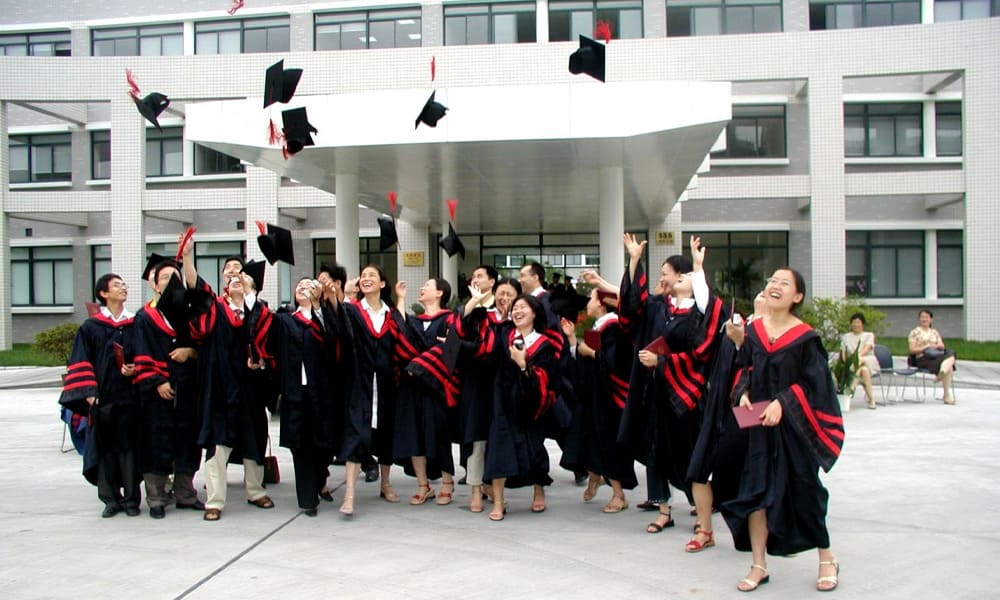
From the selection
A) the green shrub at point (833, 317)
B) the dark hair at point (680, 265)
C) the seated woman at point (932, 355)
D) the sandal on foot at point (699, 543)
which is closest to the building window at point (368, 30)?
the green shrub at point (833, 317)

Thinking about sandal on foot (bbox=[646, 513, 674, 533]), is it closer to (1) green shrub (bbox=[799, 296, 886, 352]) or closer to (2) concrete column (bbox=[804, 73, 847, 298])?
(1) green shrub (bbox=[799, 296, 886, 352])

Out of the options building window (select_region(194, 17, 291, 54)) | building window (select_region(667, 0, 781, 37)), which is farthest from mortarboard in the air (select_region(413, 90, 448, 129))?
building window (select_region(194, 17, 291, 54))

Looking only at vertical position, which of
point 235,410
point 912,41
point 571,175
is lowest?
point 235,410

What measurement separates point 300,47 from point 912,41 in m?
15.6

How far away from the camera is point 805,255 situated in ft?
72.0

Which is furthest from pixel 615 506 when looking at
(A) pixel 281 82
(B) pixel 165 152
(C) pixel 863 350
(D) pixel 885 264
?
(B) pixel 165 152

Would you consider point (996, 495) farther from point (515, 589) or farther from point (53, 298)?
point (53, 298)

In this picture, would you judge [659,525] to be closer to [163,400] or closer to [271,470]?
[271,470]

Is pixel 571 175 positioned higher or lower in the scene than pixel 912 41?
lower

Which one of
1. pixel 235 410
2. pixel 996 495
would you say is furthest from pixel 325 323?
pixel 996 495

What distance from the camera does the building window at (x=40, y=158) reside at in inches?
1003

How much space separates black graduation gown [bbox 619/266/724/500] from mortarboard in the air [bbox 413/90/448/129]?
16.8 feet

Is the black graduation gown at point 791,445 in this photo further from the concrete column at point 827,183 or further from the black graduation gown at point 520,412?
the concrete column at point 827,183

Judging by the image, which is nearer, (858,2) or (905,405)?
(905,405)
